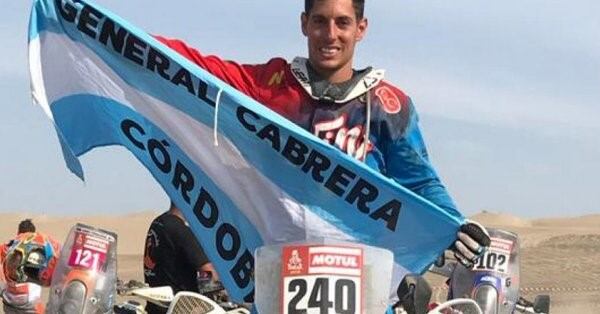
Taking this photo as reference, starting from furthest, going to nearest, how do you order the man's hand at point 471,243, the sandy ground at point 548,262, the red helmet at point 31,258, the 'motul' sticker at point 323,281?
the sandy ground at point 548,262, the red helmet at point 31,258, the man's hand at point 471,243, the 'motul' sticker at point 323,281

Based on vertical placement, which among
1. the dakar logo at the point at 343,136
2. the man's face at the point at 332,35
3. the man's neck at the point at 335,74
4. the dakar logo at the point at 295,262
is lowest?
the dakar logo at the point at 295,262

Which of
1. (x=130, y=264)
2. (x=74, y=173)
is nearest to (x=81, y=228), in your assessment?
(x=74, y=173)

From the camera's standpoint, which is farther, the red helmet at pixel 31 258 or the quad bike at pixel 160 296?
the red helmet at pixel 31 258

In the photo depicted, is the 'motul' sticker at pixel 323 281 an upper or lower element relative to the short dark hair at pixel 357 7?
lower

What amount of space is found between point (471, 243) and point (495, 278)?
15.1ft

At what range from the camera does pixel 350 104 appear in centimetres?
505

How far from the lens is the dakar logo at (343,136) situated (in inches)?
200

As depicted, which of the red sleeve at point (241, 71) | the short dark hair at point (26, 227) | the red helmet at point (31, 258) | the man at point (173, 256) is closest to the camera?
the red sleeve at point (241, 71)

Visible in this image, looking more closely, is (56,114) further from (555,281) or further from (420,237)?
(555,281)

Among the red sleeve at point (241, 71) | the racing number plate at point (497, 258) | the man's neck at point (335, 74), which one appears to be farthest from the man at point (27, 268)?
the man's neck at point (335, 74)

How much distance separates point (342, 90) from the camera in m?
5.04

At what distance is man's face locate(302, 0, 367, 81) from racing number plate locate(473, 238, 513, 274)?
4.59 metres

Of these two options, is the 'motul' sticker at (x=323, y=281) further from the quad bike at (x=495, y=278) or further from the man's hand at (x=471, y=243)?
the quad bike at (x=495, y=278)

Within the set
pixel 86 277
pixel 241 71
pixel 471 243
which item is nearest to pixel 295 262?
pixel 471 243
